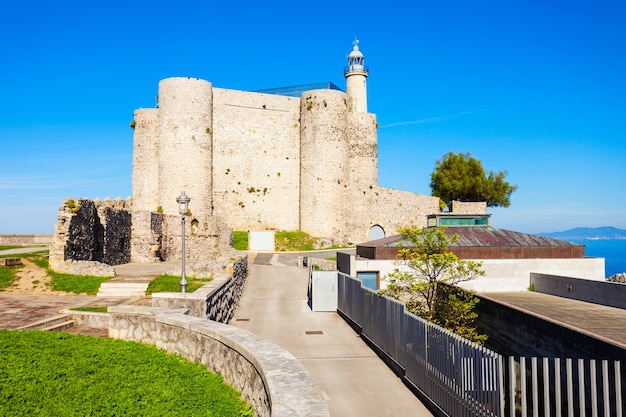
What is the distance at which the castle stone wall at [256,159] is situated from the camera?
5003cm

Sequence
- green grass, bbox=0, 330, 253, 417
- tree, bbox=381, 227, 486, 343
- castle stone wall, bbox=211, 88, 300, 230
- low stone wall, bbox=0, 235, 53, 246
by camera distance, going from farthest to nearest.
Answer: castle stone wall, bbox=211, 88, 300, 230
low stone wall, bbox=0, 235, 53, 246
tree, bbox=381, 227, 486, 343
green grass, bbox=0, 330, 253, 417

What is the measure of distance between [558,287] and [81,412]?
71.0 feet

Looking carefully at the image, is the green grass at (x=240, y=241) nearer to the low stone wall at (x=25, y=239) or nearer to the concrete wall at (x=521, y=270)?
the low stone wall at (x=25, y=239)

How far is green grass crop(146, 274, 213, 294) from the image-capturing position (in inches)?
664

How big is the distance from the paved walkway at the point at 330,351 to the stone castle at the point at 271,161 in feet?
81.3

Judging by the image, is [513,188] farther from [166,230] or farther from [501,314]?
[501,314]

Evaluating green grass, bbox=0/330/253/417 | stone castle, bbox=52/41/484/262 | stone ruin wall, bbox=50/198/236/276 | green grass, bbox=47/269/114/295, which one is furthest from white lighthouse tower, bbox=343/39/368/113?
green grass, bbox=0/330/253/417

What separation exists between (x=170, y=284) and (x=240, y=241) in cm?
2811

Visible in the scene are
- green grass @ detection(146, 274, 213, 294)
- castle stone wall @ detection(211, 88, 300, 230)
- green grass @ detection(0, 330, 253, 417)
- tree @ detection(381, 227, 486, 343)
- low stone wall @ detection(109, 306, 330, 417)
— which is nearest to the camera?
low stone wall @ detection(109, 306, 330, 417)

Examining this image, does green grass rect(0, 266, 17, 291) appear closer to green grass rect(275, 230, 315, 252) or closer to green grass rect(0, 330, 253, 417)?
green grass rect(0, 330, 253, 417)

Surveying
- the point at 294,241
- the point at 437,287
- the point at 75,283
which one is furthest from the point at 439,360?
the point at 294,241

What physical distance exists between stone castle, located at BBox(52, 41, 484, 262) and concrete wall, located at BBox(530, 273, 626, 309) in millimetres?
27727

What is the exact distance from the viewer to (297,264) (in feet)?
113

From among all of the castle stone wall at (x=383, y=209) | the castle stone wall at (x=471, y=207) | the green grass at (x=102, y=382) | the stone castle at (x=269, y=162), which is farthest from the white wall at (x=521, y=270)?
the castle stone wall at (x=383, y=209)
